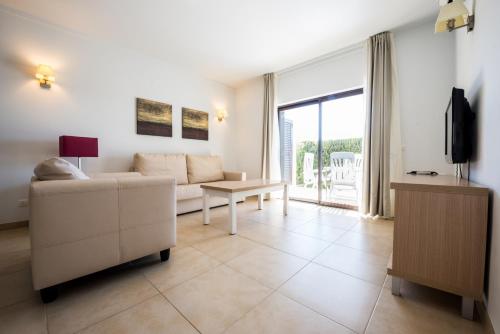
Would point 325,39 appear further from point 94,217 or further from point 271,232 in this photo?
point 94,217

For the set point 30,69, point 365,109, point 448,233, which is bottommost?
point 448,233

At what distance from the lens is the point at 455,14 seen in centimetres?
136

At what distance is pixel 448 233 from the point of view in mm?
1052

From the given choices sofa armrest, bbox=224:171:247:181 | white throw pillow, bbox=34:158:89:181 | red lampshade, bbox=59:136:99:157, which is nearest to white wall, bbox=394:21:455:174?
sofa armrest, bbox=224:171:247:181

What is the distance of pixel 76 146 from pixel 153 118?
4.19 feet

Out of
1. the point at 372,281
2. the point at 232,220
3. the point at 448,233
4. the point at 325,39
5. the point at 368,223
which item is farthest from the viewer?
the point at 325,39

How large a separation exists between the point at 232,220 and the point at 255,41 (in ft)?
8.64

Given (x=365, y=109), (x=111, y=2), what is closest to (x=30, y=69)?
(x=111, y=2)

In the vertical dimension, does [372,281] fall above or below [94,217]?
below

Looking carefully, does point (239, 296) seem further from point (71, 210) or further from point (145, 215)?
point (71, 210)

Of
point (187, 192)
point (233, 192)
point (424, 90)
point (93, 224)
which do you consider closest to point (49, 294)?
point (93, 224)

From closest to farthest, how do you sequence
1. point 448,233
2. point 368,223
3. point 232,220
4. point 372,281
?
point 448,233 → point 372,281 → point 232,220 → point 368,223

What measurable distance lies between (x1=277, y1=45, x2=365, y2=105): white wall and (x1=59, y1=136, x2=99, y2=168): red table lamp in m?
3.29

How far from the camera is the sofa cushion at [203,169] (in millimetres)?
3553
